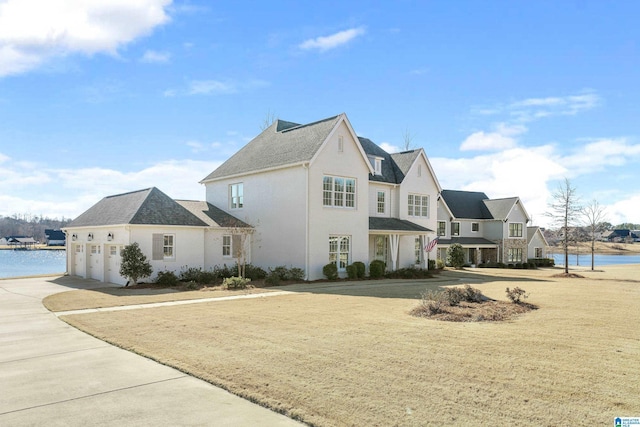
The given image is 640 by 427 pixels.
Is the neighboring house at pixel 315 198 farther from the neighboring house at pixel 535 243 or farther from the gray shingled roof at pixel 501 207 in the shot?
the neighboring house at pixel 535 243

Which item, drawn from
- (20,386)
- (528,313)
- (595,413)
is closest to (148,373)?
(20,386)

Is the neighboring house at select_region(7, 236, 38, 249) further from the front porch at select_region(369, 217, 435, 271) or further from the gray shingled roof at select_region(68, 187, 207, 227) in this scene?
the front porch at select_region(369, 217, 435, 271)

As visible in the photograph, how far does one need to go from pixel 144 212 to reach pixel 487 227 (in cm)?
3951

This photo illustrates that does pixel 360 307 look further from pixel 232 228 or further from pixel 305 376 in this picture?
pixel 232 228

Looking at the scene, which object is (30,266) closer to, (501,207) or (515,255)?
(501,207)

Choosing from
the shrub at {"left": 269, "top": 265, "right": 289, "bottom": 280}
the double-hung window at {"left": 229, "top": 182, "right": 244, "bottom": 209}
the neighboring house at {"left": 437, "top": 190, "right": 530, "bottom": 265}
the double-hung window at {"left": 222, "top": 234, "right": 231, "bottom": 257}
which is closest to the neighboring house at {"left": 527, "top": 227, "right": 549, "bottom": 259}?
the neighboring house at {"left": 437, "top": 190, "right": 530, "bottom": 265}

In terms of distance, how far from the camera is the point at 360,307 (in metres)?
15.7

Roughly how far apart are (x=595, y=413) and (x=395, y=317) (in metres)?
7.47

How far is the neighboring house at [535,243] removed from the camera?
184 ft

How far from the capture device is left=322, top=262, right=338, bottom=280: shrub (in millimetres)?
26500

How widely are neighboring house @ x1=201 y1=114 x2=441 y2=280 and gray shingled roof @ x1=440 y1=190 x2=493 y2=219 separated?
18883mm

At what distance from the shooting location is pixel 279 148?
1167 inches

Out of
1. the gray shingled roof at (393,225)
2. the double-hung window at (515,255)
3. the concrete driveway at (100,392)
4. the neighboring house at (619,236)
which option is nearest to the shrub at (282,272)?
the gray shingled roof at (393,225)

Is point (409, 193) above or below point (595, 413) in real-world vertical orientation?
above
